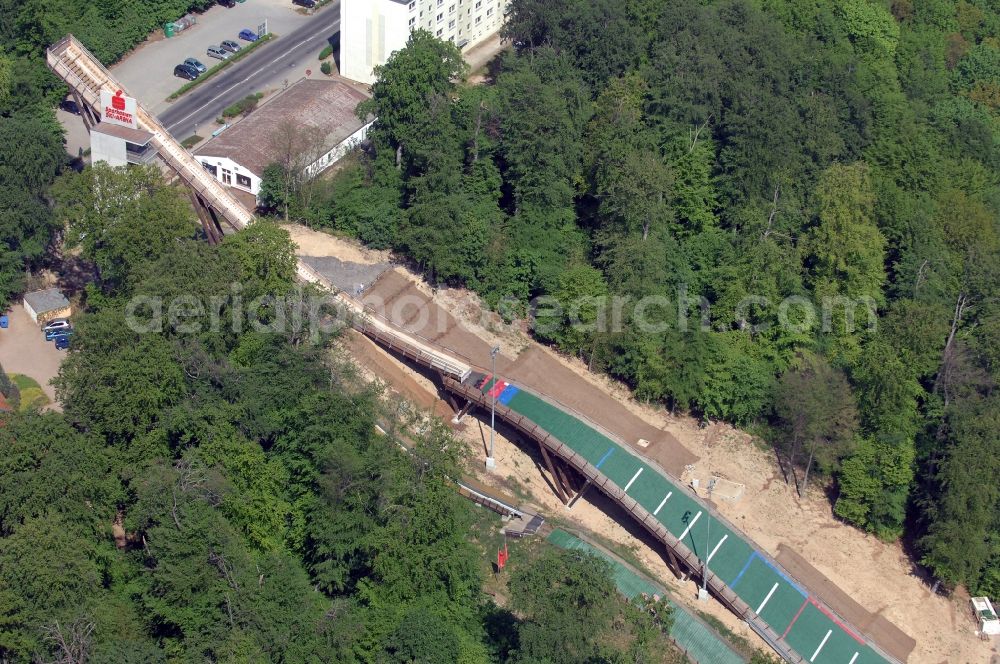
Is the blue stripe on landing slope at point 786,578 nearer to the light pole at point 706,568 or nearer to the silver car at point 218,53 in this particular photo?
the light pole at point 706,568

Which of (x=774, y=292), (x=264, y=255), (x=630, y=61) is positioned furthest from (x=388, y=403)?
(x=630, y=61)

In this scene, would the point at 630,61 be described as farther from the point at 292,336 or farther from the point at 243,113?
the point at 292,336

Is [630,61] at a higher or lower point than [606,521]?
higher

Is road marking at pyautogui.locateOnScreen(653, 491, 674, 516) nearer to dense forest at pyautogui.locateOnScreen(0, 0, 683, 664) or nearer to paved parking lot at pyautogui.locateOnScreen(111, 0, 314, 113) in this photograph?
dense forest at pyautogui.locateOnScreen(0, 0, 683, 664)

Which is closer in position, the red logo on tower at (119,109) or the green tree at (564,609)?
the green tree at (564,609)

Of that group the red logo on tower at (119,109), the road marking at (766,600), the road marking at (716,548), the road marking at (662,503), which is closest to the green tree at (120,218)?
the red logo on tower at (119,109)

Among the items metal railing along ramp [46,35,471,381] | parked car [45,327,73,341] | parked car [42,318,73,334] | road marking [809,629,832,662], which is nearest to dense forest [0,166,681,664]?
metal railing along ramp [46,35,471,381]
